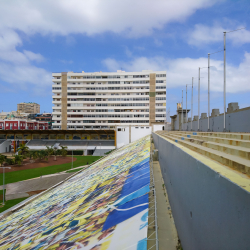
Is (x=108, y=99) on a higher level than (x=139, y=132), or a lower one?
higher

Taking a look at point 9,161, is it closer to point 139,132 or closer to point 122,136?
point 122,136

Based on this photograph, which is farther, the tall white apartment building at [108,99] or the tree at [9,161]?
the tall white apartment building at [108,99]

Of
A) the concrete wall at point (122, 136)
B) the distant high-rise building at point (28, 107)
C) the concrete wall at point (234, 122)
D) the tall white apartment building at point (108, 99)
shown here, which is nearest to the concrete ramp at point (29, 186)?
the concrete wall at point (234, 122)

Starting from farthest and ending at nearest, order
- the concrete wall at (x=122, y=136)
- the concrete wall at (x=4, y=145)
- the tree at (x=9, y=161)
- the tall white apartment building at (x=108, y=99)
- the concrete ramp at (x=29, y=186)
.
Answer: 1. the tall white apartment building at (x=108, y=99)
2. the concrete wall at (x=4, y=145)
3. the concrete wall at (x=122, y=136)
4. the tree at (x=9, y=161)
5. the concrete ramp at (x=29, y=186)

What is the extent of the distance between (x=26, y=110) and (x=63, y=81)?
389 ft

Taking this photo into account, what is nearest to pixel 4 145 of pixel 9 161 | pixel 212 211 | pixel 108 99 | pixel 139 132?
pixel 9 161

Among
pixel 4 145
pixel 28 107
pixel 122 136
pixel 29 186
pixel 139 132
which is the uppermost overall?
pixel 28 107

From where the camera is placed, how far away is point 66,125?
64.1 meters

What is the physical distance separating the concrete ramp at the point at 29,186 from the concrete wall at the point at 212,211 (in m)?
21.9

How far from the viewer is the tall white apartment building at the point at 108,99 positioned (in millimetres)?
61125

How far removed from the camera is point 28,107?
168 metres

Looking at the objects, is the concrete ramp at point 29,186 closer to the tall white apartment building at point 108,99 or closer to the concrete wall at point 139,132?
the concrete wall at point 139,132

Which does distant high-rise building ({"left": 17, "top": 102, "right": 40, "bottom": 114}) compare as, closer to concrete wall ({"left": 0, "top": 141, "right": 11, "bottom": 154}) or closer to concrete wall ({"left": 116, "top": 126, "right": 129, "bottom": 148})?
concrete wall ({"left": 0, "top": 141, "right": 11, "bottom": 154})

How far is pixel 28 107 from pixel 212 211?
186989 mm
